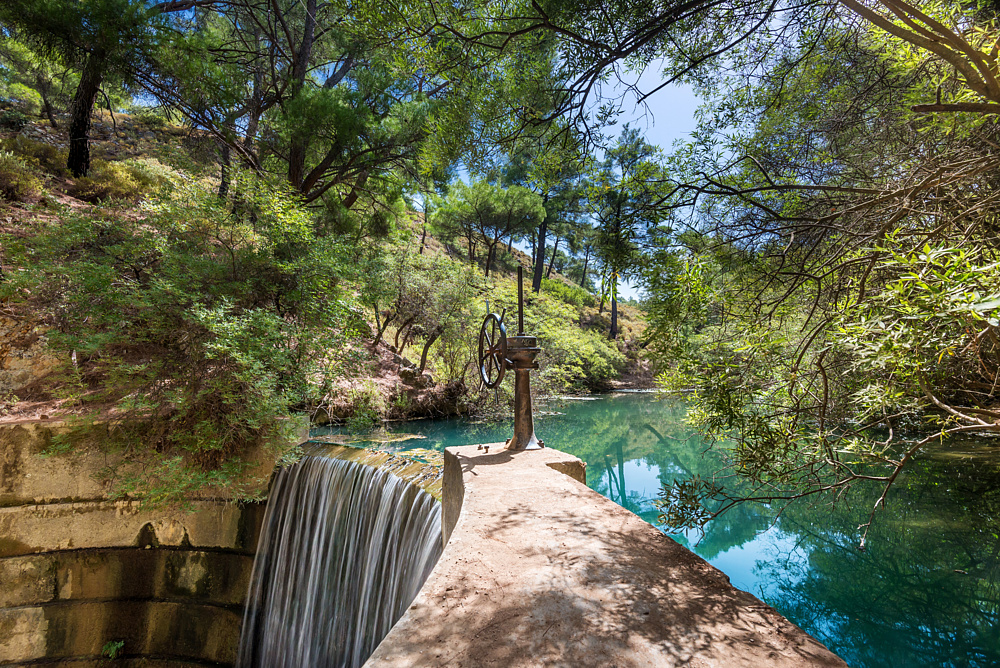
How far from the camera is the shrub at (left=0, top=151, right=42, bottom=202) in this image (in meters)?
7.62

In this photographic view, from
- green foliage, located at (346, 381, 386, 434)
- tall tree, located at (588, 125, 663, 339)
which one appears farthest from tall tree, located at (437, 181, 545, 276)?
tall tree, located at (588, 125, 663, 339)

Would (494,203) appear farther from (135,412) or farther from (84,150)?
(135,412)

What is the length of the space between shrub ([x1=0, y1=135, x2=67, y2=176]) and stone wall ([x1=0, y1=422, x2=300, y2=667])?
6893 millimetres

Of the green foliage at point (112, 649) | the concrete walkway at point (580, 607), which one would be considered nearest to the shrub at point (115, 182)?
the green foliage at point (112, 649)

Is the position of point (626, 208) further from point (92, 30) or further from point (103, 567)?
point (92, 30)

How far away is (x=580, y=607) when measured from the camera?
52.0 inches

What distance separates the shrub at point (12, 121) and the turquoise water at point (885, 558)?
15133 millimetres

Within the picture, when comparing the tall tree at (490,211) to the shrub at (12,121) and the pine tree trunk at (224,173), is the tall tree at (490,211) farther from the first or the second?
the shrub at (12,121)

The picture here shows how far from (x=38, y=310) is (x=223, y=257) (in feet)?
7.00

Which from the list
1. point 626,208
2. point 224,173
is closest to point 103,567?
point 224,173

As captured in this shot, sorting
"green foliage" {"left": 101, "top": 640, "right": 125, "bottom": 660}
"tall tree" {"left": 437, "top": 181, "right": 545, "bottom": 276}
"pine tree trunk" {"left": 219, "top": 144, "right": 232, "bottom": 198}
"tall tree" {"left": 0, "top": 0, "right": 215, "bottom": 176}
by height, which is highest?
"tall tree" {"left": 437, "top": 181, "right": 545, "bottom": 276}

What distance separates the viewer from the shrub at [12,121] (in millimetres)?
13015

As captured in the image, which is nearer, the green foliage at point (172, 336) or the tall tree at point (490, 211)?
the green foliage at point (172, 336)

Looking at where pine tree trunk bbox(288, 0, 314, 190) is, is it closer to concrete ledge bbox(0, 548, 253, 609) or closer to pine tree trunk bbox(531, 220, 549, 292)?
concrete ledge bbox(0, 548, 253, 609)
